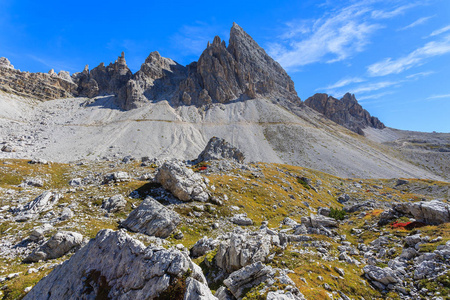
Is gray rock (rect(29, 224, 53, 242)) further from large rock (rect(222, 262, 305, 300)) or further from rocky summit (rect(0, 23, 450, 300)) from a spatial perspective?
large rock (rect(222, 262, 305, 300))

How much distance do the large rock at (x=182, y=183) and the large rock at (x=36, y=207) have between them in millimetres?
14498

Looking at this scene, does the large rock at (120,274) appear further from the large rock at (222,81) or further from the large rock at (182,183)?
the large rock at (222,81)

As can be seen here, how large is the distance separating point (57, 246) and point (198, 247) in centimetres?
1253

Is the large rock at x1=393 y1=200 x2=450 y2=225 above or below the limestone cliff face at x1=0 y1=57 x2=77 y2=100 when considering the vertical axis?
below

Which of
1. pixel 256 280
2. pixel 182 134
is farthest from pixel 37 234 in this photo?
pixel 182 134

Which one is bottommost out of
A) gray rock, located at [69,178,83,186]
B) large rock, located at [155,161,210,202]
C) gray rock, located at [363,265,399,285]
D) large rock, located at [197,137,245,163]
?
gray rock, located at [69,178,83,186]

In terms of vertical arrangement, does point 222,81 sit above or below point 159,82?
above

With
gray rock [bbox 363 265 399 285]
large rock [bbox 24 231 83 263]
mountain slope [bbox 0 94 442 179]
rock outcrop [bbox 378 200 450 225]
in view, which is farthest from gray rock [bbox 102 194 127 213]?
mountain slope [bbox 0 94 442 179]

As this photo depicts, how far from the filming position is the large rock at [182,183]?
3212 cm

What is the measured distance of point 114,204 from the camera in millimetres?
27016

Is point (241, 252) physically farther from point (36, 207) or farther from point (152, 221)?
point (36, 207)

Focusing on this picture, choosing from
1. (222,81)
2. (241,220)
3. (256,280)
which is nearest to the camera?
(256,280)

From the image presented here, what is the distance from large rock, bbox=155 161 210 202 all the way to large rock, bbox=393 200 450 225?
92.0 ft

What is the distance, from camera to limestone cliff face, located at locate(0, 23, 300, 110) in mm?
154750
